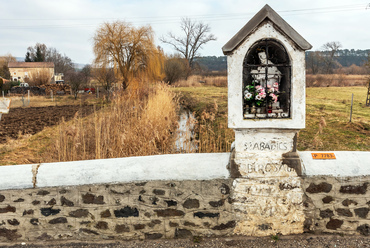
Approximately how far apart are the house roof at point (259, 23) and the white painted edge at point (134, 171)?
3.60ft

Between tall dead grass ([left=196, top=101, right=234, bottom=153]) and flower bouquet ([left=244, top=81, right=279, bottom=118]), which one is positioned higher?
flower bouquet ([left=244, top=81, right=279, bottom=118])

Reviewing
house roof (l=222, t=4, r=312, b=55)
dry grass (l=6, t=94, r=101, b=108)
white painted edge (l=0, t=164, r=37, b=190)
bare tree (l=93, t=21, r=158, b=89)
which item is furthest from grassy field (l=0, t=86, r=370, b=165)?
dry grass (l=6, t=94, r=101, b=108)

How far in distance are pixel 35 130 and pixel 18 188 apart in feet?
28.8

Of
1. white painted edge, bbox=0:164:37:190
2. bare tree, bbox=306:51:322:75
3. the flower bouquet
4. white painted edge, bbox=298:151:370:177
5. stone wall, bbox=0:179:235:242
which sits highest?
bare tree, bbox=306:51:322:75

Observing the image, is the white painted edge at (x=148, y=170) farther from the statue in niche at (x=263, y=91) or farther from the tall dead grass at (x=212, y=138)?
the tall dead grass at (x=212, y=138)

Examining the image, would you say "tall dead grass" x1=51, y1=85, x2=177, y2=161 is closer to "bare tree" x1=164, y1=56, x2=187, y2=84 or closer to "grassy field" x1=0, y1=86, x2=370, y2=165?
"grassy field" x1=0, y1=86, x2=370, y2=165

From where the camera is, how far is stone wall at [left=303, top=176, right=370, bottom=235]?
3045 millimetres

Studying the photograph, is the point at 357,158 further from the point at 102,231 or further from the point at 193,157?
the point at 102,231

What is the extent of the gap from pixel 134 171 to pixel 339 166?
1991 millimetres

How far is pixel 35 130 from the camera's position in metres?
11.0

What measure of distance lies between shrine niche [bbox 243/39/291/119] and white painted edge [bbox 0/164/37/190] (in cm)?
219

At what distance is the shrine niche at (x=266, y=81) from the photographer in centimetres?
306

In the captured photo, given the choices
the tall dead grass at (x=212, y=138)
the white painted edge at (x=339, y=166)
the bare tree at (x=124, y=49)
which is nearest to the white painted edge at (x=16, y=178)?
the white painted edge at (x=339, y=166)

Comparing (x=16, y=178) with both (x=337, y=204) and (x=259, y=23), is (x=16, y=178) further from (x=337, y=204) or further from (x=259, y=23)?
(x=337, y=204)
